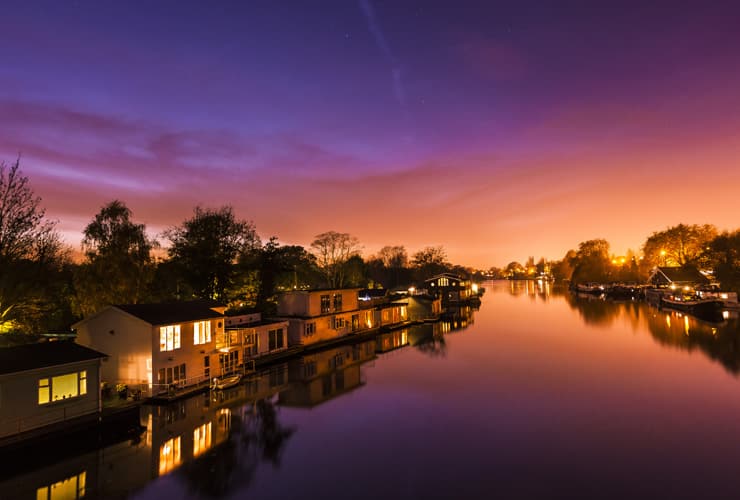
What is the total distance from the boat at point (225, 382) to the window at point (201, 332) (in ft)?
9.38

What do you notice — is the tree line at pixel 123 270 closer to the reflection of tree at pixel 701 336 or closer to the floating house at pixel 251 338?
the floating house at pixel 251 338

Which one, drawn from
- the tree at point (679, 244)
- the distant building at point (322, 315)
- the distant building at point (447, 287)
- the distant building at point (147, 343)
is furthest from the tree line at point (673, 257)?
the distant building at point (147, 343)

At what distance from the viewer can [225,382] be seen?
97.3 ft

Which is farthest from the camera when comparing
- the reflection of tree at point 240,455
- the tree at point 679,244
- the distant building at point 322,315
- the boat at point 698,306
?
the tree at point 679,244

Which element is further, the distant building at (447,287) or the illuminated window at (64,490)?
the distant building at (447,287)

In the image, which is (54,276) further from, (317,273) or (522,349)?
(317,273)

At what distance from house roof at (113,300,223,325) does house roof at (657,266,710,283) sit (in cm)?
11035

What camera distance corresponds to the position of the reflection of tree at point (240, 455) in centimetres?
1766

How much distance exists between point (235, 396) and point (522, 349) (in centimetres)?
3286

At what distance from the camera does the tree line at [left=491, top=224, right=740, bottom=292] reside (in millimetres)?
82812

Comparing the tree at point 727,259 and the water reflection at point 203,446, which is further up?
the tree at point 727,259

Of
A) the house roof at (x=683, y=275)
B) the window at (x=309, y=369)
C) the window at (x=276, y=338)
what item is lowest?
the window at (x=309, y=369)

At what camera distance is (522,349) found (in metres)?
48.1

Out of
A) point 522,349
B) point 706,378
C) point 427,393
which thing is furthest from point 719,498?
point 522,349
